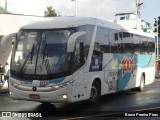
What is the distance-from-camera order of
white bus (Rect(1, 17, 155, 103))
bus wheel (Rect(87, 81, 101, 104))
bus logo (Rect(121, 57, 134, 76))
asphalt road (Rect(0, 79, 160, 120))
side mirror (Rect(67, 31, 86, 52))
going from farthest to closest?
bus logo (Rect(121, 57, 134, 76)), bus wheel (Rect(87, 81, 101, 104)), white bus (Rect(1, 17, 155, 103)), asphalt road (Rect(0, 79, 160, 120)), side mirror (Rect(67, 31, 86, 52))

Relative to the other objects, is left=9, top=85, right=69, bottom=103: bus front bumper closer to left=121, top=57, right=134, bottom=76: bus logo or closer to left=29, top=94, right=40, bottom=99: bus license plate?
left=29, top=94, right=40, bottom=99: bus license plate

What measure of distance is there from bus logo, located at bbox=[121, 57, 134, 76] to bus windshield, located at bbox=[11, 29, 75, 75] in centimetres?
535

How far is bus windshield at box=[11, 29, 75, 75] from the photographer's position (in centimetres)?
1298

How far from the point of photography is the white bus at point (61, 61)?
42.3ft

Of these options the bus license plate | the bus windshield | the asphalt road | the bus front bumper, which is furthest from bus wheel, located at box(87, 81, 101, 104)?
the bus license plate

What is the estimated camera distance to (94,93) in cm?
1508

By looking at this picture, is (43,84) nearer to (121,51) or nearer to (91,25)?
(91,25)

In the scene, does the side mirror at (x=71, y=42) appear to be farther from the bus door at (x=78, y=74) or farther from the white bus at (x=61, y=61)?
the bus door at (x=78, y=74)

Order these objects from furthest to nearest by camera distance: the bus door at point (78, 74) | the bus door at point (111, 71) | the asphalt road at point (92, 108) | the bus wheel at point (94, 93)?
the bus door at point (111, 71) → the bus wheel at point (94, 93) → the bus door at point (78, 74) → the asphalt road at point (92, 108)

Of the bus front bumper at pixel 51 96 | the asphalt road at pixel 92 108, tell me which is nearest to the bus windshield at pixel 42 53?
the bus front bumper at pixel 51 96

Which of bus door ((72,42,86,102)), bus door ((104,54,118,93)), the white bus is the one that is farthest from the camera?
bus door ((104,54,118,93))

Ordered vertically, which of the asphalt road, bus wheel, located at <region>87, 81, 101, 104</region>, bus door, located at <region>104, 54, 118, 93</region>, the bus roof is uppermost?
the bus roof

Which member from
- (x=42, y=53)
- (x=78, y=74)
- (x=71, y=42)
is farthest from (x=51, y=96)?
(x=71, y=42)

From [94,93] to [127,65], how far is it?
4.09 metres
